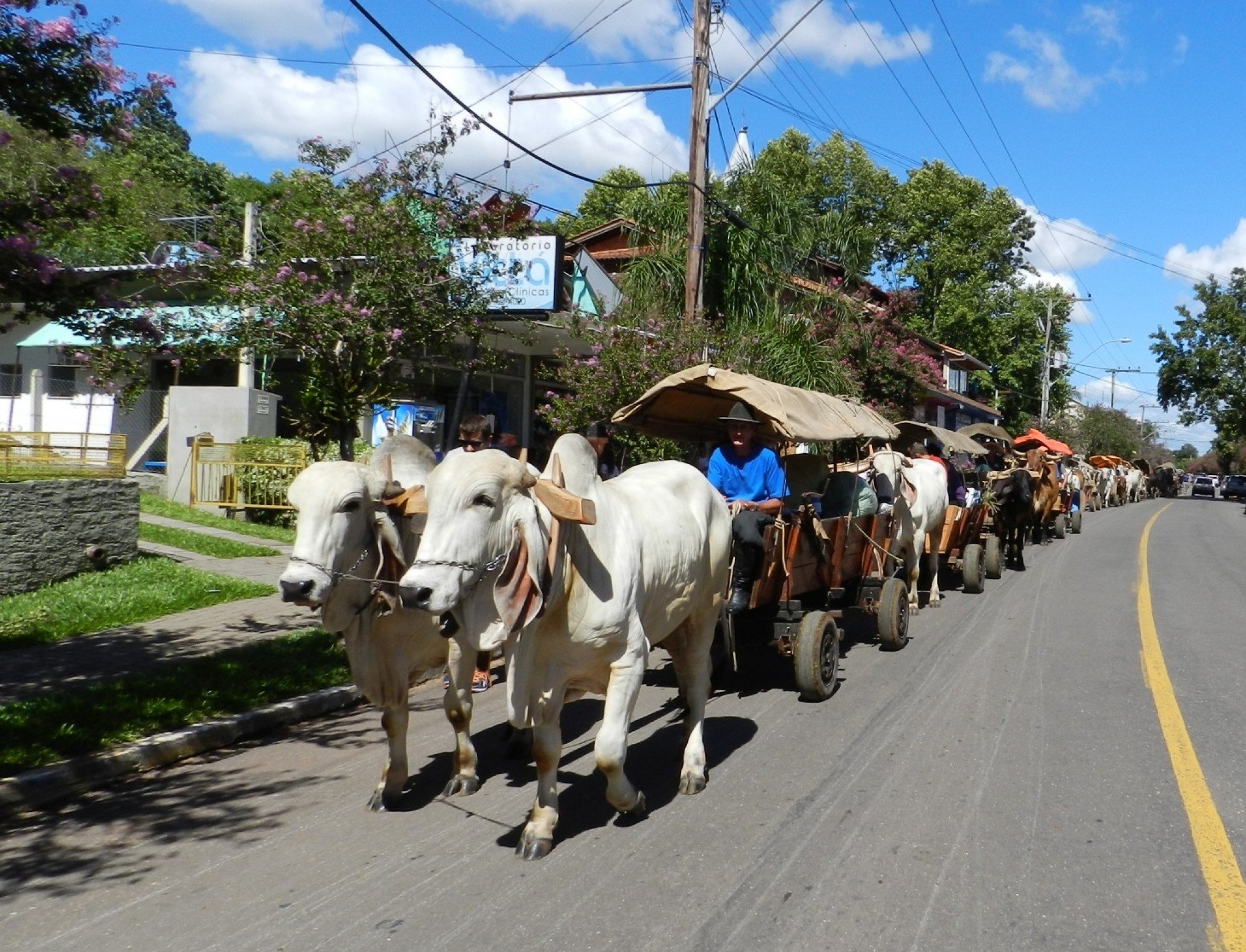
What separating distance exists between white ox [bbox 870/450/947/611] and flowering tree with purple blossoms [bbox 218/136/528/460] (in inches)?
178

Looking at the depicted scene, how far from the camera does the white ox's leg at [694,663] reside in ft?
20.1

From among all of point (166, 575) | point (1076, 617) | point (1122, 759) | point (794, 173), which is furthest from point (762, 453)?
point (794, 173)

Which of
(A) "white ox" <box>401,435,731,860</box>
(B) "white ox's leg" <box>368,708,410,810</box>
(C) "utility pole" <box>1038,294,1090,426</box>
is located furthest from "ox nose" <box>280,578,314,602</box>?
(C) "utility pole" <box>1038,294,1090,426</box>

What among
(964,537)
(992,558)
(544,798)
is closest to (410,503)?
(544,798)

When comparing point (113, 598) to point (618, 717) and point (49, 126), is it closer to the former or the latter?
point (49, 126)

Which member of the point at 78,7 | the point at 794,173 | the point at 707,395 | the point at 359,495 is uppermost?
the point at 794,173

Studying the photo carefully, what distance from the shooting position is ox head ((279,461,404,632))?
496 centimetres

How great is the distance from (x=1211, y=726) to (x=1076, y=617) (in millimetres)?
5116

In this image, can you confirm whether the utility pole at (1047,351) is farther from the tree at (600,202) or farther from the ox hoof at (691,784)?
the ox hoof at (691,784)

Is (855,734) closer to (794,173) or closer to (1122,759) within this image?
(1122,759)

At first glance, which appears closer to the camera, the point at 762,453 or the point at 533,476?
the point at 533,476

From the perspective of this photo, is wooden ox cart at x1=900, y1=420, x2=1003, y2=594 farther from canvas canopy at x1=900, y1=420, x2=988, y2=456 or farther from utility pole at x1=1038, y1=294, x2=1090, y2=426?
utility pole at x1=1038, y1=294, x2=1090, y2=426

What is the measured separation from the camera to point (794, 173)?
144 feet

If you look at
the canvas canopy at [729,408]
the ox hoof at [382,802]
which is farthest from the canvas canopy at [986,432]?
the ox hoof at [382,802]
